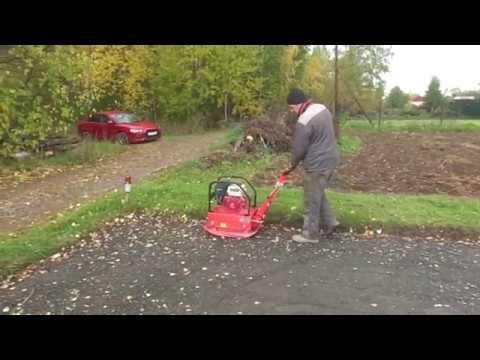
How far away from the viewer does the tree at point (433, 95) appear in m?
46.5

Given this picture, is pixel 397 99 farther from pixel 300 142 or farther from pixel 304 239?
pixel 304 239

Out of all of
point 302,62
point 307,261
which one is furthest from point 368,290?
point 302,62

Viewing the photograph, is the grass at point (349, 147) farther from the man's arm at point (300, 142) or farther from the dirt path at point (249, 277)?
the dirt path at point (249, 277)

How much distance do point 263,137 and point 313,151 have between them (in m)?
8.10

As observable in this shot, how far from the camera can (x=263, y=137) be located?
46.8 ft

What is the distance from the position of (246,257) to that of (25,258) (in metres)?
2.87

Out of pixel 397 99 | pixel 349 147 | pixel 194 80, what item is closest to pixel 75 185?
pixel 349 147

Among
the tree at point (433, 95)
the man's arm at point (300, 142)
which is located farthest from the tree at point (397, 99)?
the man's arm at point (300, 142)

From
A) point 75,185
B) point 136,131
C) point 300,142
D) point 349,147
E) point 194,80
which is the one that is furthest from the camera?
point 194,80

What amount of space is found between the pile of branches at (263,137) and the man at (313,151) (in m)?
7.39

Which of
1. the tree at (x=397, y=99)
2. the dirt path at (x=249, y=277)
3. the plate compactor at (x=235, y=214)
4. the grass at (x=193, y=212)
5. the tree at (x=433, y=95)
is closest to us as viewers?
the dirt path at (x=249, y=277)

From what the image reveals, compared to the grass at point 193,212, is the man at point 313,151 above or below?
above

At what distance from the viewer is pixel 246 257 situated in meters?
5.71

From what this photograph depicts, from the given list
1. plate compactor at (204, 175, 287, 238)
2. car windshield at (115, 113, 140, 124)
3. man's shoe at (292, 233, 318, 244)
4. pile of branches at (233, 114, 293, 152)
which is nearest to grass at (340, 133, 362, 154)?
pile of branches at (233, 114, 293, 152)
